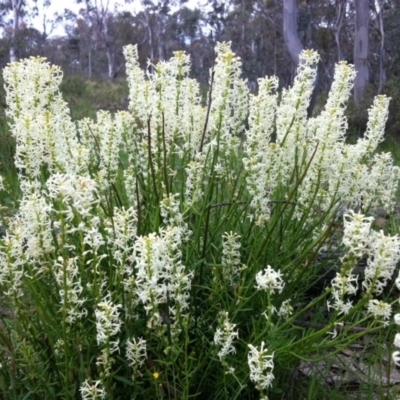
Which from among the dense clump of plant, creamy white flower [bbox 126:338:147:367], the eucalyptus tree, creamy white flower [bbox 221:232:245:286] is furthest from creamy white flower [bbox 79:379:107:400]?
the eucalyptus tree

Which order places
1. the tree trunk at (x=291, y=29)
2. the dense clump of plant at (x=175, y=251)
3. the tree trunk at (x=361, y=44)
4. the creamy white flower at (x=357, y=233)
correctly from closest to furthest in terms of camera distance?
the creamy white flower at (x=357, y=233) < the dense clump of plant at (x=175, y=251) < the tree trunk at (x=291, y=29) < the tree trunk at (x=361, y=44)

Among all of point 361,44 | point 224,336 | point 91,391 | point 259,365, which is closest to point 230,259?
point 224,336

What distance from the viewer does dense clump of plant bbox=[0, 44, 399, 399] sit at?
6.35ft

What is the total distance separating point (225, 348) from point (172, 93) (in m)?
1.38

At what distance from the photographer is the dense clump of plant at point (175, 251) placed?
6.35 ft

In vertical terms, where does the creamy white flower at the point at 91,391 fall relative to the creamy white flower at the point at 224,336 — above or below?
below

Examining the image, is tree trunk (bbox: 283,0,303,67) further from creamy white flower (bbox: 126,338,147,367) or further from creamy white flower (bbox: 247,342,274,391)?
creamy white flower (bbox: 247,342,274,391)

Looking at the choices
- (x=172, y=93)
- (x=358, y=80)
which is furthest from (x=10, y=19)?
(x=172, y=93)

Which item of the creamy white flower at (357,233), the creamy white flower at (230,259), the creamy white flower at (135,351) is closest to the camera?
the creamy white flower at (357,233)

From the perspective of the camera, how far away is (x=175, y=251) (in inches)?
90.7

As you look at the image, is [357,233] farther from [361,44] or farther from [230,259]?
[361,44]

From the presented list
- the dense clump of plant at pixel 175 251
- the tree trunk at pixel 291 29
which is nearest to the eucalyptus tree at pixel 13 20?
the tree trunk at pixel 291 29

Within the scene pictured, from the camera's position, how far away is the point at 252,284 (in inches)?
97.2

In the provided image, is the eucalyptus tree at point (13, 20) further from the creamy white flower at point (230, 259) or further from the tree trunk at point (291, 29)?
the creamy white flower at point (230, 259)
